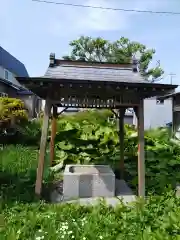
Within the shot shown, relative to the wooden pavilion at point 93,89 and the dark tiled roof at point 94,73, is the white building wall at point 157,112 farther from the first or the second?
the wooden pavilion at point 93,89

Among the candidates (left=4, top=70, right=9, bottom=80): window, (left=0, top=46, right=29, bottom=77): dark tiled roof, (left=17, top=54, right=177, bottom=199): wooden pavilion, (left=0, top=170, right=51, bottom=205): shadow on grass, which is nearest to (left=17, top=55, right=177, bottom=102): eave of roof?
(left=17, top=54, right=177, bottom=199): wooden pavilion

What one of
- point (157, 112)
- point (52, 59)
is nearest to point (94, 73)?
point (52, 59)

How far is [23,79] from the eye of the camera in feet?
17.8

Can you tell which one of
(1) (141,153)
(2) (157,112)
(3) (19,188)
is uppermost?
(2) (157,112)

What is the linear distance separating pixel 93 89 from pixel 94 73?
1.69 ft

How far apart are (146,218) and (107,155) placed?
5783 millimetres

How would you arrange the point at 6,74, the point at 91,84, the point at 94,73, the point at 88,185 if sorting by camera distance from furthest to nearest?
the point at 6,74 < the point at 88,185 < the point at 94,73 < the point at 91,84

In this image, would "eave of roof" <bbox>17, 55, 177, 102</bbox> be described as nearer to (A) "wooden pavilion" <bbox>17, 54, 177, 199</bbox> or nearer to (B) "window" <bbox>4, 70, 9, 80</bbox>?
(A) "wooden pavilion" <bbox>17, 54, 177, 199</bbox>

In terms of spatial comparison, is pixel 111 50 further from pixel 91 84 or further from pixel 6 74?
pixel 91 84

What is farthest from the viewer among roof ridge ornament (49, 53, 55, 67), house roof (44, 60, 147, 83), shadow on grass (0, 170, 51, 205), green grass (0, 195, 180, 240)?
roof ridge ornament (49, 53, 55, 67)

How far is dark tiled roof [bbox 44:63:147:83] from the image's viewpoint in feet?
19.3

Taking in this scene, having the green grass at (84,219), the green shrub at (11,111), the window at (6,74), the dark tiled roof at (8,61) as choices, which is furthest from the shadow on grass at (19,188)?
the dark tiled roof at (8,61)

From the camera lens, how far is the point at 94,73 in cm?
629

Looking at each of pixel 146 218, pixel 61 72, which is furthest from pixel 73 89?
pixel 146 218
